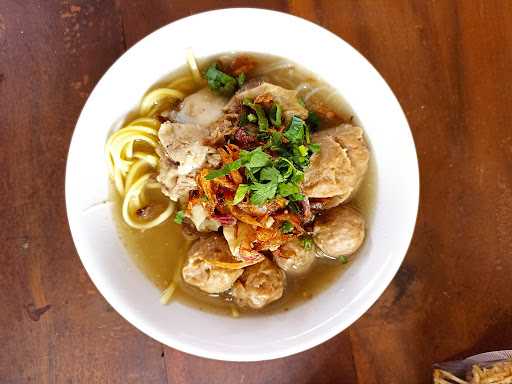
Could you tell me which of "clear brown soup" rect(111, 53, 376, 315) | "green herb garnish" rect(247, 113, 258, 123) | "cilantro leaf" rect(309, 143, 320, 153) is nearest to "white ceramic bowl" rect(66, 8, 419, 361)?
"clear brown soup" rect(111, 53, 376, 315)

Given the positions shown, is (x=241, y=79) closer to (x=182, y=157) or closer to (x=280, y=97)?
Result: (x=280, y=97)

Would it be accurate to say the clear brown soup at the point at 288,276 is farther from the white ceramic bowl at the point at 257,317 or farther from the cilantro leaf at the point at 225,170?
the cilantro leaf at the point at 225,170

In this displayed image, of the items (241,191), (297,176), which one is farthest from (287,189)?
(241,191)

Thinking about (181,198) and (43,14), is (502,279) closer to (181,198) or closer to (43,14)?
(181,198)

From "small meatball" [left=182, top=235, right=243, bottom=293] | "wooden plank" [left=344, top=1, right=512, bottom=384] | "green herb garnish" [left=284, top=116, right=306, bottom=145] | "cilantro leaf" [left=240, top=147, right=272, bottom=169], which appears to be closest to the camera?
"cilantro leaf" [left=240, top=147, right=272, bottom=169]

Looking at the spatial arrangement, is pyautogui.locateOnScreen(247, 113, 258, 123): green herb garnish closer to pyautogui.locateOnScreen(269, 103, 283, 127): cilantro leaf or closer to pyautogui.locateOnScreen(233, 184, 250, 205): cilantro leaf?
pyautogui.locateOnScreen(269, 103, 283, 127): cilantro leaf

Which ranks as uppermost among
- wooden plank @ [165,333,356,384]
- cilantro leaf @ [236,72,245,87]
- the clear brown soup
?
cilantro leaf @ [236,72,245,87]

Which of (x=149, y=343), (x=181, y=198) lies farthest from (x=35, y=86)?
(x=149, y=343)
